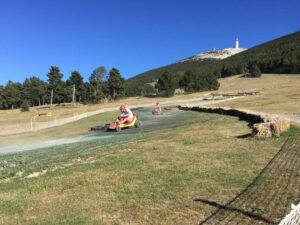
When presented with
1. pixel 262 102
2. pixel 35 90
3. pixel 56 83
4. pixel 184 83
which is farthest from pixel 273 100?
pixel 35 90

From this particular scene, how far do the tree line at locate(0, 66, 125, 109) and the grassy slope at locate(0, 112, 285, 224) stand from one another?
94.5 meters

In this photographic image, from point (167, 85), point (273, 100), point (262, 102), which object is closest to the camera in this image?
point (262, 102)

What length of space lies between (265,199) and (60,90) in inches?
4607

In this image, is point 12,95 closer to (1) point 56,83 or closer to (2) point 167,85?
(1) point 56,83

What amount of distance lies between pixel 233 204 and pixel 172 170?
136 inches

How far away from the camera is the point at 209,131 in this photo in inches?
803

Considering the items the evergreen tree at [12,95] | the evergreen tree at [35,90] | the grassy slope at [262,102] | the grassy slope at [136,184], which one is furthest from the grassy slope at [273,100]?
the evergreen tree at [12,95]

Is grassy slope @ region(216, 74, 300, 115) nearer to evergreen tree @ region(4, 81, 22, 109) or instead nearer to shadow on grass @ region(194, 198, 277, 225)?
shadow on grass @ region(194, 198, 277, 225)

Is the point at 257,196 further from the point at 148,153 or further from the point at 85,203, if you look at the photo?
the point at 148,153

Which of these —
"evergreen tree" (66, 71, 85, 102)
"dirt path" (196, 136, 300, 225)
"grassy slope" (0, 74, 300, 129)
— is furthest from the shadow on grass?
"evergreen tree" (66, 71, 85, 102)

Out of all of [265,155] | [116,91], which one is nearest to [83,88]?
[116,91]

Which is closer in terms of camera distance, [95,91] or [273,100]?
[273,100]

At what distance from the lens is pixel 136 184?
9969mm

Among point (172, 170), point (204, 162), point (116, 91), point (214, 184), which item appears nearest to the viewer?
point (214, 184)
